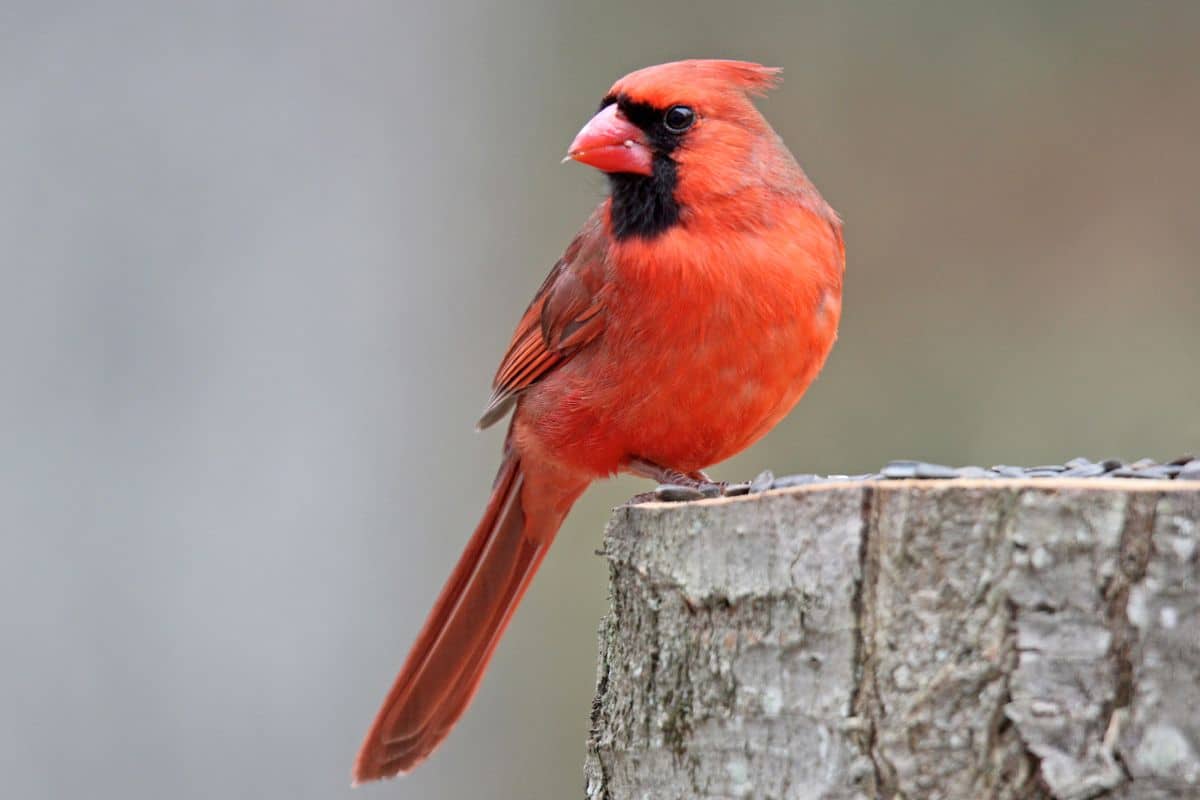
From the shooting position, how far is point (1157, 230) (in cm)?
515

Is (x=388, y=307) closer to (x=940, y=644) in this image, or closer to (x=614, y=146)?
(x=614, y=146)

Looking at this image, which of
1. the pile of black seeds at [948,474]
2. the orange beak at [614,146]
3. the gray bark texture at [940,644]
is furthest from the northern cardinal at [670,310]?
the gray bark texture at [940,644]

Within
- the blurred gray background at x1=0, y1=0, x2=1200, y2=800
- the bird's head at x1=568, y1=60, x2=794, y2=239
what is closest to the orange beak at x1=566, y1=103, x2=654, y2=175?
the bird's head at x1=568, y1=60, x2=794, y2=239

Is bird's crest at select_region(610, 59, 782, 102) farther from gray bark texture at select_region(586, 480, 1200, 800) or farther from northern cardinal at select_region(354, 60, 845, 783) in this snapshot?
gray bark texture at select_region(586, 480, 1200, 800)

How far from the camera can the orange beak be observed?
111 inches

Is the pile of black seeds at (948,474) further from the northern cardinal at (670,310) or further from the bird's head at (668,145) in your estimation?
the bird's head at (668,145)

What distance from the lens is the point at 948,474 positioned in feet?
6.29

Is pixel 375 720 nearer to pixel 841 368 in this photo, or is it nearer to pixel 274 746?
pixel 274 746

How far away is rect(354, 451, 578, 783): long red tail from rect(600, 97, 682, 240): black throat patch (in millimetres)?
686

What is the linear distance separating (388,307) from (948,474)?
2.74 m

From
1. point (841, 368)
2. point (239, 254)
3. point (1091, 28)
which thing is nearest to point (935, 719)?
point (239, 254)

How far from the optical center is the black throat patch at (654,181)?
9.42 ft

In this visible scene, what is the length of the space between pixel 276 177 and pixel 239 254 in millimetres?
231

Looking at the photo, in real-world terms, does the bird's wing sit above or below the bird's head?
below
